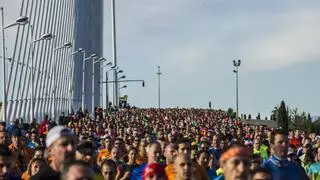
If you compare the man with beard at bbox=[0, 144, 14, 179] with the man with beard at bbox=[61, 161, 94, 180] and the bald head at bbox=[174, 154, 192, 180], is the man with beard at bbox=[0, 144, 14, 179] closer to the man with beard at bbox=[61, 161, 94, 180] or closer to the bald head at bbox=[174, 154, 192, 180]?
the bald head at bbox=[174, 154, 192, 180]

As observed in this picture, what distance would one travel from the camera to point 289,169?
977 centimetres

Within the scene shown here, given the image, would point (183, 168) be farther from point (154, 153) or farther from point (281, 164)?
point (154, 153)

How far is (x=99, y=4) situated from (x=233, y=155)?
283ft

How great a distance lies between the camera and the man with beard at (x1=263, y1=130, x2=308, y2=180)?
9.73m

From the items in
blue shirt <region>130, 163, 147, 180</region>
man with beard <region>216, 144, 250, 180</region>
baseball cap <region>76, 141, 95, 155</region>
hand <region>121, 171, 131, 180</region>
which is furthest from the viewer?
hand <region>121, 171, 131, 180</region>

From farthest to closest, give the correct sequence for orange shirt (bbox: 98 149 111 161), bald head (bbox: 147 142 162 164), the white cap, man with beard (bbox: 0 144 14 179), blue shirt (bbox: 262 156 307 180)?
orange shirt (bbox: 98 149 111 161) < bald head (bbox: 147 142 162 164) < blue shirt (bbox: 262 156 307 180) < man with beard (bbox: 0 144 14 179) < the white cap

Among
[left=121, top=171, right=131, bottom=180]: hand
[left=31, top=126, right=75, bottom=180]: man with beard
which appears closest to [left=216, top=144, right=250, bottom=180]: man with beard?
[left=31, top=126, right=75, bottom=180]: man with beard

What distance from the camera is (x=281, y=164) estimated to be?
32.1 feet

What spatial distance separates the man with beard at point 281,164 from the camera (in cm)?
973

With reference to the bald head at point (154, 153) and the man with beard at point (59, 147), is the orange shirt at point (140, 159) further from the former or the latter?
the man with beard at point (59, 147)

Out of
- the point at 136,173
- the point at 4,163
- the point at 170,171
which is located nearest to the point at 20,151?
the point at 136,173

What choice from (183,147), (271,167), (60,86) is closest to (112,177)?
(183,147)

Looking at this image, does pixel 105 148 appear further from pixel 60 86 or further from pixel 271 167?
pixel 60 86

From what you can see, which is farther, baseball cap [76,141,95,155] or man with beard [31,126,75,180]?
baseball cap [76,141,95,155]
